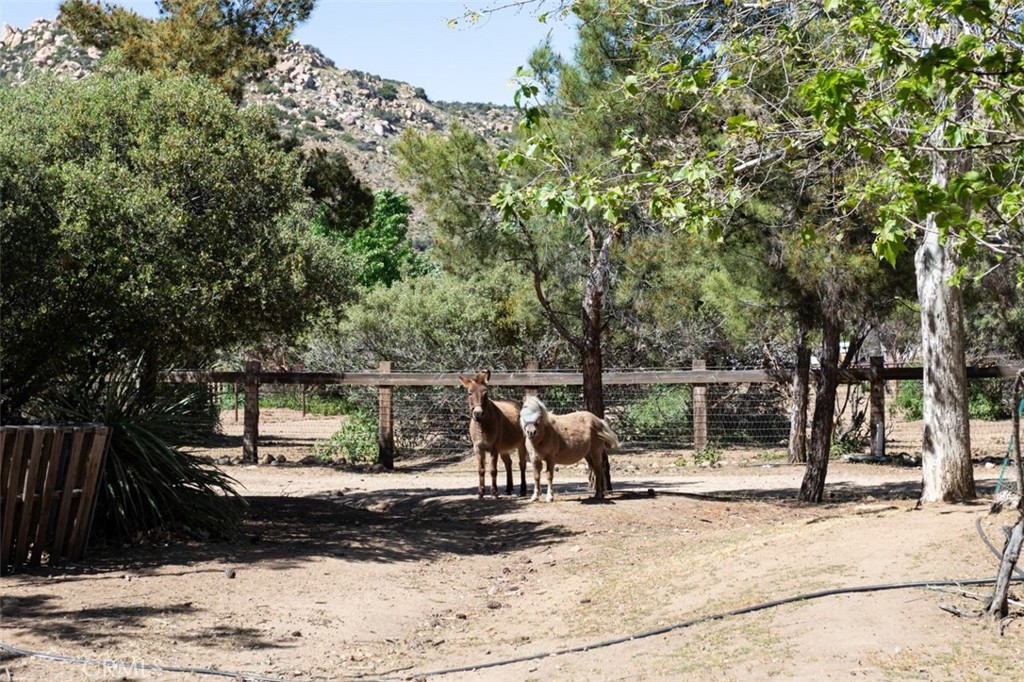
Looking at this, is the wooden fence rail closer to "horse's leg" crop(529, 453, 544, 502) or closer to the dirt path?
"horse's leg" crop(529, 453, 544, 502)

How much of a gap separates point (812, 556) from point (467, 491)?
29.2ft

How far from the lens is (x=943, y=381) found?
11.7 metres

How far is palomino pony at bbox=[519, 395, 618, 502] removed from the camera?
14.7 m

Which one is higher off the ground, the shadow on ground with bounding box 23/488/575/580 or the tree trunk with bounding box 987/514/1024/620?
the tree trunk with bounding box 987/514/1024/620

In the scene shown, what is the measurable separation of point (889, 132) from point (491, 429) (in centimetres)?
Result: 846

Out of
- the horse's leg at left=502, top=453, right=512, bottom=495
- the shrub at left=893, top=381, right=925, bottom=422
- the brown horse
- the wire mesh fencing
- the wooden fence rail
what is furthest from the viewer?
the shrub at left=893, top=381, right=925, bottom=422

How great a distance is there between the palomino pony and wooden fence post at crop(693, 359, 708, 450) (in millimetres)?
6307

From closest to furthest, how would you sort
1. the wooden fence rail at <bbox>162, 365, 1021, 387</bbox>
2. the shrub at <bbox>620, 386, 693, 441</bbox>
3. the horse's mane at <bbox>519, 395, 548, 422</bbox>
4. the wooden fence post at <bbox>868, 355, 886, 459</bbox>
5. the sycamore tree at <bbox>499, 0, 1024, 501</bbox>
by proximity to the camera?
the sycamore tree at <bbox>499, 0, 1024, 501</bbox>, the horse's mane at <bbox>519, 395, 548, 422</bbox>, the wooden fence rail at <bbox>162, 365, 1021, 387</bbox>, the wooden fence post at <bbox>868, 355, 886, 459</bbox>, the shrub at <bbox>620, 386, 693, 441</bbox>

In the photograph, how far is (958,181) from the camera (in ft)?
19.1

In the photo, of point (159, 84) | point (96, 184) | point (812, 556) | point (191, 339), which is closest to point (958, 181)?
point (812, 556)

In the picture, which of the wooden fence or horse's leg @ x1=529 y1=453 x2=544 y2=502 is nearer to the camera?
horse's leg @ x1=529 y1=453 x2=544 y2=502

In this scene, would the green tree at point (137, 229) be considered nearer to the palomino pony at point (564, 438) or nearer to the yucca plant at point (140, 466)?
the yucca plant at point (140, 466)

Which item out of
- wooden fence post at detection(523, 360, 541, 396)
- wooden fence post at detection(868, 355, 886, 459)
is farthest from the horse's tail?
wooden fence post at detection(868, 355, 886, 459)

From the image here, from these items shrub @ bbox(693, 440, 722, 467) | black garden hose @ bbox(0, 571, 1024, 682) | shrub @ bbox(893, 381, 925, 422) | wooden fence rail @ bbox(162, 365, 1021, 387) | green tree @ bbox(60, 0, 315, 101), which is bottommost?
black garden hose @ bbox(0, 571, 1024, 682)
